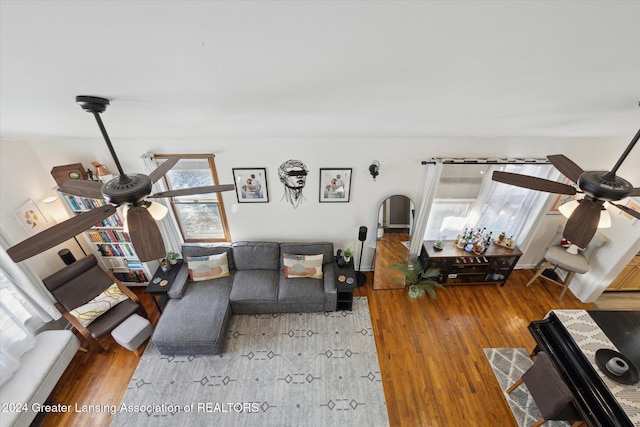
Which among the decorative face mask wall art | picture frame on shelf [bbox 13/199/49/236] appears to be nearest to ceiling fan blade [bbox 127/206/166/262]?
the decorative face mask wall art

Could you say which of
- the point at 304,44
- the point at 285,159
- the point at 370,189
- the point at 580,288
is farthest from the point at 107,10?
the point at 580,288

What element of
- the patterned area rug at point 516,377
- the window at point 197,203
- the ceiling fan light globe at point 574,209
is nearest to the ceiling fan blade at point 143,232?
the window at point 197,203

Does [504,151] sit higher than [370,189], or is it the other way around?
[504,151]

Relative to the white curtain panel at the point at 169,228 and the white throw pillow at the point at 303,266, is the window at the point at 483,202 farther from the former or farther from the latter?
the white curtain panel at the point at 169,228

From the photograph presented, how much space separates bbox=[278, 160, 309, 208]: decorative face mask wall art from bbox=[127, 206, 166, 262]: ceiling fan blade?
6.96 ft

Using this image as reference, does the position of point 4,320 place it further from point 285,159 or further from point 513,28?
point 513,28

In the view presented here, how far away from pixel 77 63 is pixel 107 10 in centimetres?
44

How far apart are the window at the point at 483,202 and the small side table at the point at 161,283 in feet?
12.8

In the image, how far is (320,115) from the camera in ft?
5.28

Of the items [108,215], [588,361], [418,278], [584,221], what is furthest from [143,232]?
[588,361]

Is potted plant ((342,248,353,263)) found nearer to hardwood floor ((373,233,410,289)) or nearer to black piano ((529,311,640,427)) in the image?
hardwood floor ((373,233,410,289))

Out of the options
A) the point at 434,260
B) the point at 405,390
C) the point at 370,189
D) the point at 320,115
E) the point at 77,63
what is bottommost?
the point at 405,390

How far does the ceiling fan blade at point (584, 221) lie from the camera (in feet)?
4.59

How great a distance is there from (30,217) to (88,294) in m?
1.11
